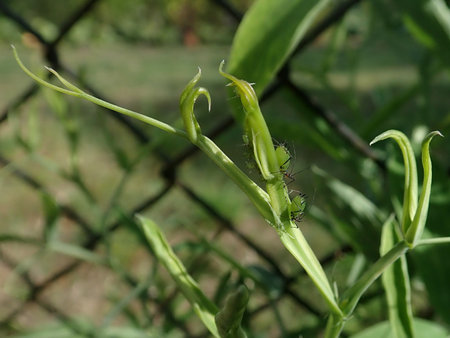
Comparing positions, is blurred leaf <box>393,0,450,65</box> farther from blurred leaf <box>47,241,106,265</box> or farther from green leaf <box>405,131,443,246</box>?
blurred leaf <box>47,241,106,265</box>

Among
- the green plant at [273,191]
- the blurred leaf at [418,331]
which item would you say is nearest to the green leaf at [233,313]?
the green plant at [273,191]

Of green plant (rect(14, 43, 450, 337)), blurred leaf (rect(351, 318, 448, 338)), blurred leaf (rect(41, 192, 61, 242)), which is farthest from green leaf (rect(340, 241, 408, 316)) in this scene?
blurred leaf (rect(41, 192, 61, 242))

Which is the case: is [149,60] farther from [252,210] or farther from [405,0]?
[405,0]

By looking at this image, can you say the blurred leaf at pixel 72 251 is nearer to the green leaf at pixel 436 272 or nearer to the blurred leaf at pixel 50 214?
the blurred leaf at pixel 50 214

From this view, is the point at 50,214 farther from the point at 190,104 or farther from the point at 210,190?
the point at 210,190

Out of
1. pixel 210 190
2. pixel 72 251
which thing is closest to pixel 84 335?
pixel 72 251

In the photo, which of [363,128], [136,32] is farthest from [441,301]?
[136,32]
